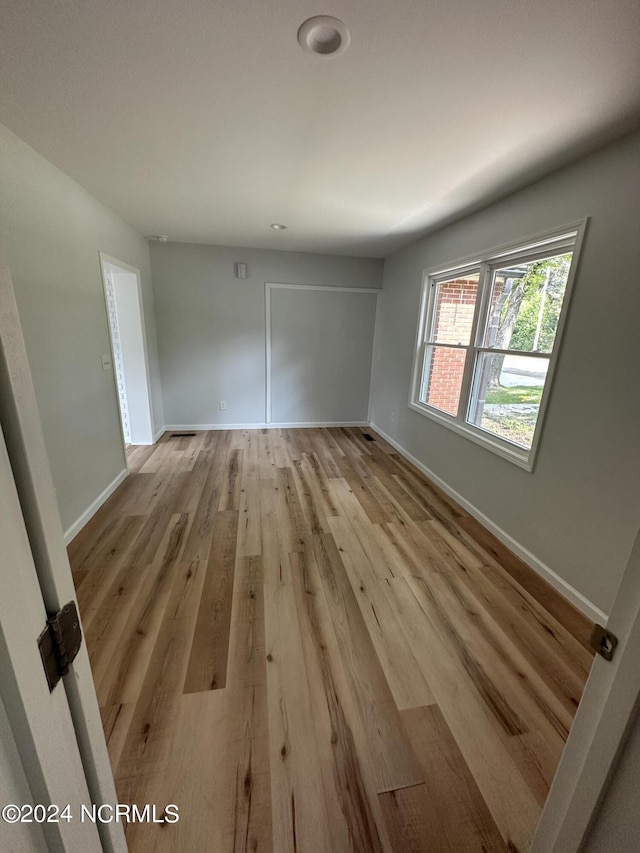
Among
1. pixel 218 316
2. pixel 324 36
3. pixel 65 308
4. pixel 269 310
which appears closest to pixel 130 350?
pixel 218 316

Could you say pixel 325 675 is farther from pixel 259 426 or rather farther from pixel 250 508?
pixel 259 426

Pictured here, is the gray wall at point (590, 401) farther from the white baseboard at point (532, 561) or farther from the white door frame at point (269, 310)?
the white door frame at point (269, 310)

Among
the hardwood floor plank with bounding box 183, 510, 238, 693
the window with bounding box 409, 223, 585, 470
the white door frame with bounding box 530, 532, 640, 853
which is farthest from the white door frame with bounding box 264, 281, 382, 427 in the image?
the white door frame with bounding box 530, 532, 640, 853

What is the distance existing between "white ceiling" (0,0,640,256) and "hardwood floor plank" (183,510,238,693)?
2.39m

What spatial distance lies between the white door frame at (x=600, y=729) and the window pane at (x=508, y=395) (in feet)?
A: 5.87

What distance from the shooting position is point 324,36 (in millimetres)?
1154

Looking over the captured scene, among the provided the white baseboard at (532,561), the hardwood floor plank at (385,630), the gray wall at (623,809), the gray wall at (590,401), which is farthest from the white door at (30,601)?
the gray wall at (590,401)

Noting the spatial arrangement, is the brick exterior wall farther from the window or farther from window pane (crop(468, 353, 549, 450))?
window pane (crop(468, 353, 549, 450))

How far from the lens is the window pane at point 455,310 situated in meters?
2.99

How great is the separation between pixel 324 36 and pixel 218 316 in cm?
347

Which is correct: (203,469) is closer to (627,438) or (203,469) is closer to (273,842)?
(273,842)

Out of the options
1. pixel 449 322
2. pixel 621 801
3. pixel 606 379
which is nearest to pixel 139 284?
pixel 449 322

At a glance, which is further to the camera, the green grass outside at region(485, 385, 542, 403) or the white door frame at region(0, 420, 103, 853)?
the green grass outside at region(485, 385, 542, 403)

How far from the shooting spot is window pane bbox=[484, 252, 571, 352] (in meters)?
2.08
